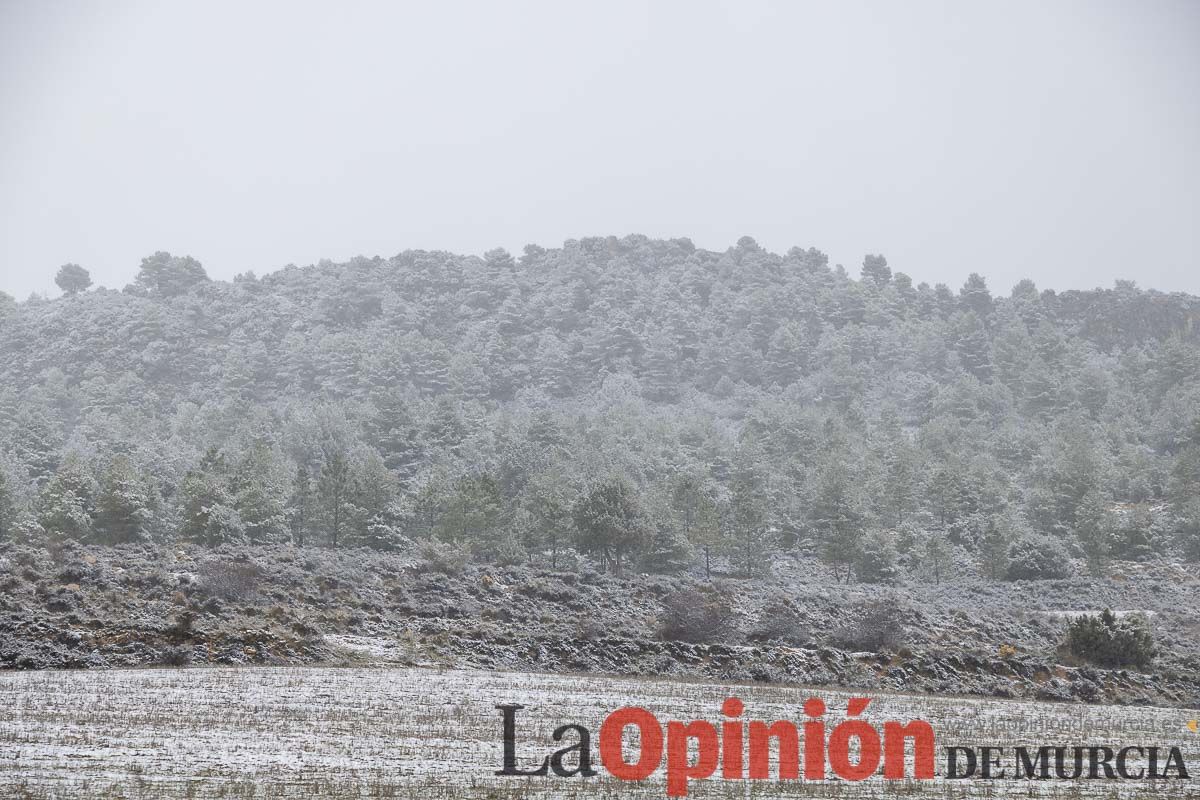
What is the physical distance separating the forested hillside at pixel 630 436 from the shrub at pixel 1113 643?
1167 inches

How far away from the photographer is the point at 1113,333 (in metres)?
191

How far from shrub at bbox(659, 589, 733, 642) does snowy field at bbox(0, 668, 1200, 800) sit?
365 inches

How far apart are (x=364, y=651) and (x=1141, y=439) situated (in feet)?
354

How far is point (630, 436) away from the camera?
11150 cm

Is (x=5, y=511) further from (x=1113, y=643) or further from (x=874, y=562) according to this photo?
(x=1113, y=643)

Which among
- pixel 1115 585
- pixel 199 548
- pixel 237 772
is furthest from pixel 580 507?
pixel 237 772

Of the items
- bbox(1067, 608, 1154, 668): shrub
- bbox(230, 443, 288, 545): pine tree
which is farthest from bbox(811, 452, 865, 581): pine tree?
bbox(230, 443, 288, 545): pine tree

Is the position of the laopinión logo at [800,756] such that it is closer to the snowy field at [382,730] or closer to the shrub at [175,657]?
the snowy field at [382,730]

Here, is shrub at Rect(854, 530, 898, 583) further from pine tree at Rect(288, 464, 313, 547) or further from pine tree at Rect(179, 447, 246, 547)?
pine tree at Rect(179, 447, 246, 547)

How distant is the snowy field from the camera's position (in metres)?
17.4

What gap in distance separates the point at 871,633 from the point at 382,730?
84.0 feet

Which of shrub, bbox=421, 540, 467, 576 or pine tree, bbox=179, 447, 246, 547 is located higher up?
pine tree, bbox=179, 447, 246, 547

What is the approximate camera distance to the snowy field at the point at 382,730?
57.1 ft

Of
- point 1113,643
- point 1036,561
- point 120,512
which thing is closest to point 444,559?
point 120,512
